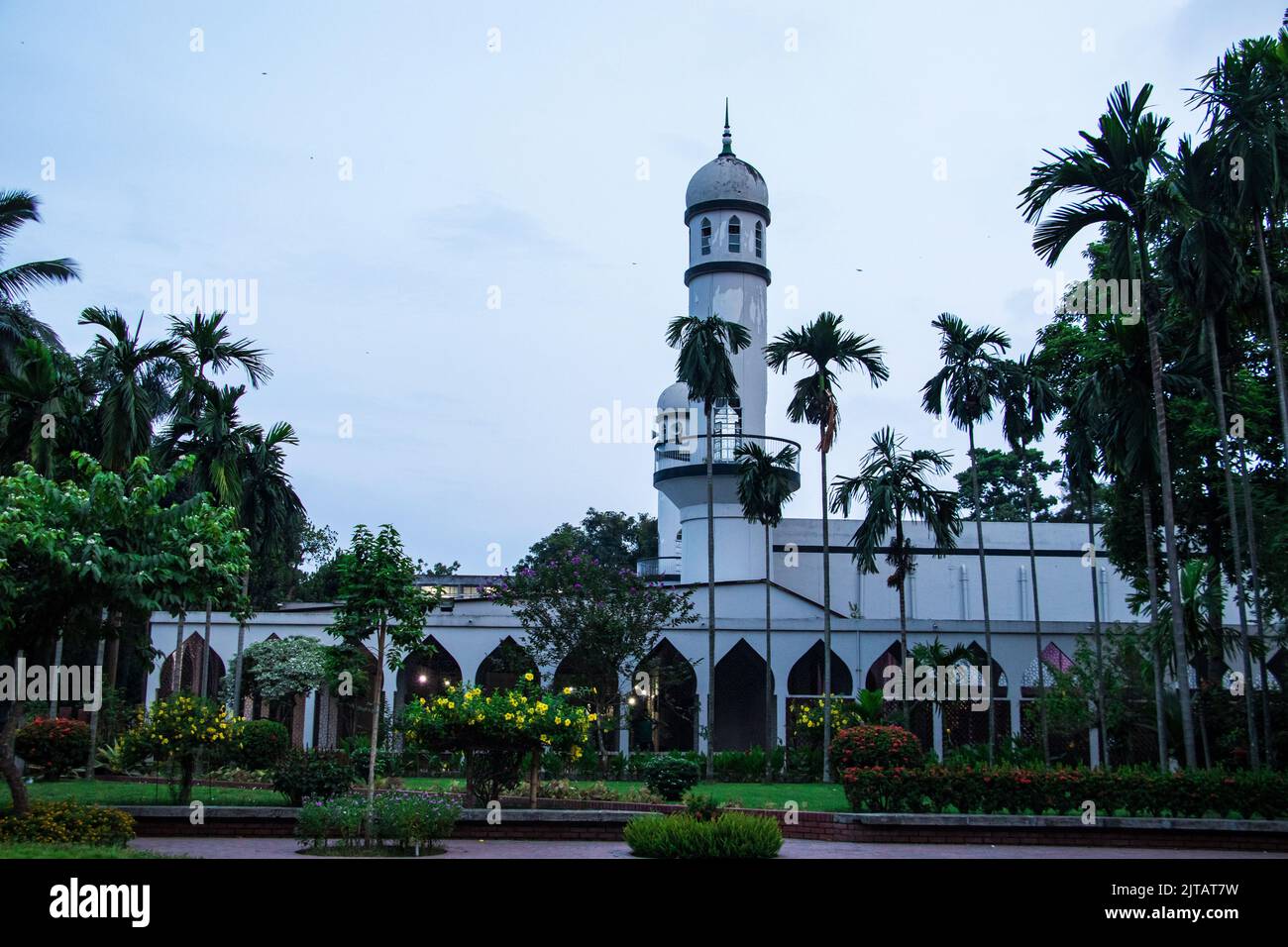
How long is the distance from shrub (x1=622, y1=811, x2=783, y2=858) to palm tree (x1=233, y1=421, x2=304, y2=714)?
60.6ft

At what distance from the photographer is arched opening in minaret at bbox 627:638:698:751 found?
37094mm

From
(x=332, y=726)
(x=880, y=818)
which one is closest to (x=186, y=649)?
(x=332, y=726)

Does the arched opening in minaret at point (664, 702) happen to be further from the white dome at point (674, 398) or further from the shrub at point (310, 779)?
the shrub at point (310, 779)

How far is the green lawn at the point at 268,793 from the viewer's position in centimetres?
1927

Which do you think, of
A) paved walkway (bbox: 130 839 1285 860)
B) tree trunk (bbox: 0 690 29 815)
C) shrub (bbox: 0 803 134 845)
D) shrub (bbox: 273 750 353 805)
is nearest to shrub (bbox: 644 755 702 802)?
paved walkway (bbox: 130 839 1285 860)

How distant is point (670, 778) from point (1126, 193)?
43.5 feet

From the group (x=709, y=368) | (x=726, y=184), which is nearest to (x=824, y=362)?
(x=709, y=368)

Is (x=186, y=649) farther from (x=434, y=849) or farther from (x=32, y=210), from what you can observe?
(x=434, y=849)

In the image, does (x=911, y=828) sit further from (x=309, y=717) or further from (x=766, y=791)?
(x=309, y=717)

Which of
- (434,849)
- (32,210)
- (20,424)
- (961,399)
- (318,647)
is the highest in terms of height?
(32,210)

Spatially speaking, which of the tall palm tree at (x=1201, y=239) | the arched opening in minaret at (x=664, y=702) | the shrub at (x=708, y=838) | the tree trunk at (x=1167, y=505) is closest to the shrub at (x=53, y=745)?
the arched opening in minaret at (x=664, y=702)

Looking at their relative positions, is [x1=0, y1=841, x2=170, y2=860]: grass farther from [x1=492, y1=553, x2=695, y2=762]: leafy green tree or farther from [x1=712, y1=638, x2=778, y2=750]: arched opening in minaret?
[x1=712, y1=638, x2=778, y2=750]: arched opening in minaret

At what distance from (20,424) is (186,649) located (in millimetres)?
18531
